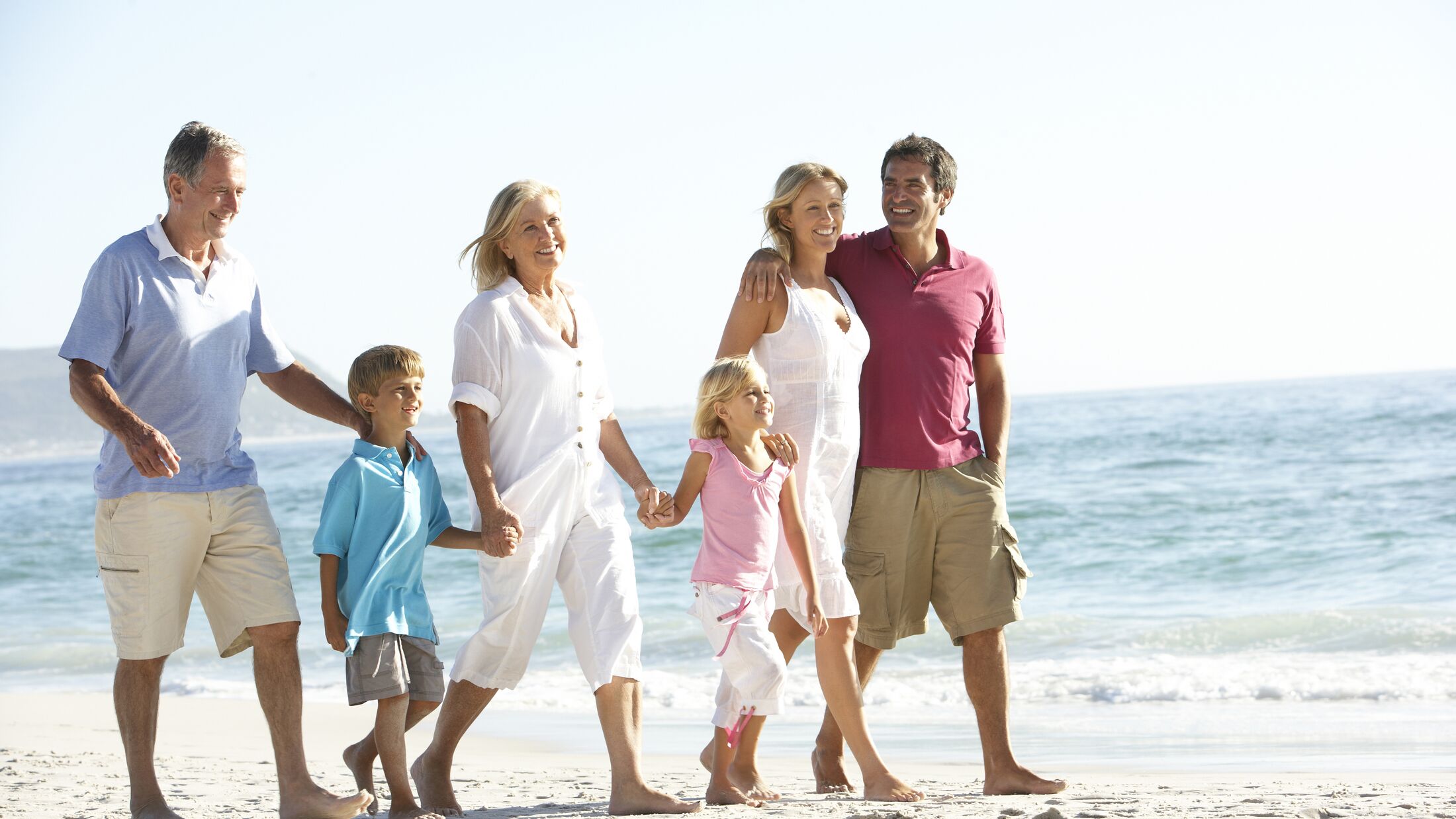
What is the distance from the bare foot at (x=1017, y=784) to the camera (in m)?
4.13

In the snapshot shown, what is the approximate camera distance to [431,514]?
381 centimetres

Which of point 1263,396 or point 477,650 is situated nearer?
point 477,650

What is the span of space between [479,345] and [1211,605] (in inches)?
318

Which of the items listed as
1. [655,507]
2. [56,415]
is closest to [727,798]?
[655,507]

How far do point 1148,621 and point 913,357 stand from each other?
6089mm

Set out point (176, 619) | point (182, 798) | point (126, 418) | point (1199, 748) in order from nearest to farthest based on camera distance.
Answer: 1. point (126, 418)
2. point (176, 619)
3. point (182, 798)
4. point (1199, 748)

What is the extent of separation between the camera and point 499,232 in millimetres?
3807

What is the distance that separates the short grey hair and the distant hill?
6167 centimetres

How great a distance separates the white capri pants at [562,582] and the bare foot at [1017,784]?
122cm

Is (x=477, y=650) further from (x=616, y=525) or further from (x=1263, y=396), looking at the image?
(x=1263, y=396)

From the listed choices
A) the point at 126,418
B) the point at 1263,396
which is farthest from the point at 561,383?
the point at 1263,396

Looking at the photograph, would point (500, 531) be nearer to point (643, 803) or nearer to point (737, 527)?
point (737, 527)

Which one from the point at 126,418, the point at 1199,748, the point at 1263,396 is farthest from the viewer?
the point at 1263,396

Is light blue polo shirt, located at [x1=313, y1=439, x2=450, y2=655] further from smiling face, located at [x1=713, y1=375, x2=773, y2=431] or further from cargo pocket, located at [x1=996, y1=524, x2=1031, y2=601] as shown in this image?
cargo pocket, located at [x1=996, y1=524, x2=1031, y2=601]
